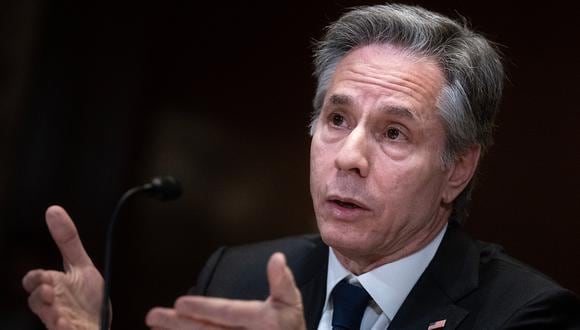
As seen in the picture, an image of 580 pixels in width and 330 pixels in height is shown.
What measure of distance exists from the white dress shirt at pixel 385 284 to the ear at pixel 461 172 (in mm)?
178

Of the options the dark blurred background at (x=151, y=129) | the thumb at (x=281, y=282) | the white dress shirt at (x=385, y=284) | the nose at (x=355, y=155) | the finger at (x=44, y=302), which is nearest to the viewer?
the thumb at (x=281, y=282)

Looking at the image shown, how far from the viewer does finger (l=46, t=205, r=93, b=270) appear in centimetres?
236

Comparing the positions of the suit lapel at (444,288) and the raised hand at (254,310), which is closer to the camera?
the raised hand at (254,310)

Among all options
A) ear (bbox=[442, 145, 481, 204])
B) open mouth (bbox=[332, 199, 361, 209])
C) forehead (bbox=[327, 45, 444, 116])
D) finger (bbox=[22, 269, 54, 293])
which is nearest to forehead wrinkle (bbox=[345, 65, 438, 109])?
forehead (bbox=[327, 45, 444, 116])

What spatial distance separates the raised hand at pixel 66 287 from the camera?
2.32 metres

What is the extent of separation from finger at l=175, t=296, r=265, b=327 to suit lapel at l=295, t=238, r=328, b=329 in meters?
0.74

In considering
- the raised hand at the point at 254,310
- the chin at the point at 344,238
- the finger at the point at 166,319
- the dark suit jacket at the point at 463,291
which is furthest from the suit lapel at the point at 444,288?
the finger at the point at 166,319

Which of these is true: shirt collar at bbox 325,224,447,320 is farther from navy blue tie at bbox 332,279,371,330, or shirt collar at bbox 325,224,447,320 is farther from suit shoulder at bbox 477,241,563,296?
suit shoulder at bbox 477,241,563,296

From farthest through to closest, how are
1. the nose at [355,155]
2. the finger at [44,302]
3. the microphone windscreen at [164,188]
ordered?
the nose at [355,155] < the finger at [44,302] < the microphone windscreen at [164,188]

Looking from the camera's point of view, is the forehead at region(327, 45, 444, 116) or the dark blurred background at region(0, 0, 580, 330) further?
the dark blurred background at region(0, 0, 580, 330)

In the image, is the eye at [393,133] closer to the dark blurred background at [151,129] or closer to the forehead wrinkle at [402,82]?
the forehead wrinkle at [402,82]

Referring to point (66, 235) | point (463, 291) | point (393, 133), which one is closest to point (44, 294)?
point (66, 235)

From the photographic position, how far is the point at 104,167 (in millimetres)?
3857

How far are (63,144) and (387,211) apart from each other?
1.97m
